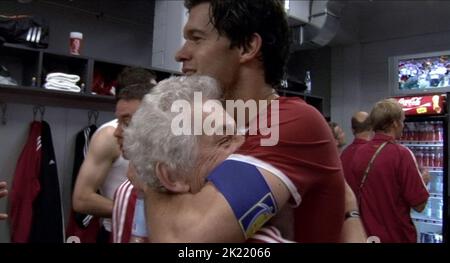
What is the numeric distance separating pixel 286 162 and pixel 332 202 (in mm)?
172

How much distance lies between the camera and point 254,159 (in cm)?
74

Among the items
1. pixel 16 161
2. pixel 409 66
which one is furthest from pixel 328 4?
pixel 16 161

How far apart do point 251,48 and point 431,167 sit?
3.93 meters

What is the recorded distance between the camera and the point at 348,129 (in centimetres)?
608

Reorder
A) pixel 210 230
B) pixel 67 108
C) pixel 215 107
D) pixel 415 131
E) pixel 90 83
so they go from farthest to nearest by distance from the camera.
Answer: pixel 415 131
pixel 67 108
pixel 90 83
pixel 215 107
pixel 210 230

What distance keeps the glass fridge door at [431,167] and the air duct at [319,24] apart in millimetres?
1395

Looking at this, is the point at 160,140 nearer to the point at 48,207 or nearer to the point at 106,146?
the point at 106,146

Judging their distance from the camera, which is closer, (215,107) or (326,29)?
(215,107)

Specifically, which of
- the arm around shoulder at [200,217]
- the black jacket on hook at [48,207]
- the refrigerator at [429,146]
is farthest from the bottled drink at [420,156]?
the arm around shoulder at [200,217]

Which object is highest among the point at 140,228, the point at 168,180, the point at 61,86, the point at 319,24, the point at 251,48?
the point at 319,24

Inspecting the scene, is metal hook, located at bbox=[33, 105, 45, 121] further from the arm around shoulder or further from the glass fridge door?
the glass fridge door

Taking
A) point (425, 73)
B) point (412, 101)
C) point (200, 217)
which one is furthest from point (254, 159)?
point (425, 73)

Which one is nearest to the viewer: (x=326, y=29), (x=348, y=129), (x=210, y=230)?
(x=210, y=230)

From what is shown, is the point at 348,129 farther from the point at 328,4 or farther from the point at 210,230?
the point at 210,230
